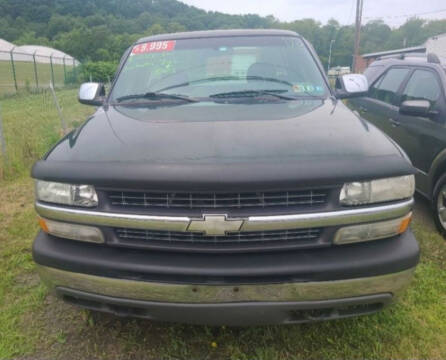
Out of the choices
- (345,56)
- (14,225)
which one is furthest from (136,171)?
(345,56)

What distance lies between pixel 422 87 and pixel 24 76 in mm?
27103

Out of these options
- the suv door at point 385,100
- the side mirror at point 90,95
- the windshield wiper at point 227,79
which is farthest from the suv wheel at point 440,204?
the side mirror at point 90,95

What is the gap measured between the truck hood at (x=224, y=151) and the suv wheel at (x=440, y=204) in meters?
1.81

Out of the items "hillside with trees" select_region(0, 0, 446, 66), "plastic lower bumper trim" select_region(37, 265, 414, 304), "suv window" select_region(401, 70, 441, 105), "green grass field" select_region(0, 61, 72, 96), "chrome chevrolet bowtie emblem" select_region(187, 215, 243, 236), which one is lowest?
"green grass field" select_region(0, 61, 72, 96)

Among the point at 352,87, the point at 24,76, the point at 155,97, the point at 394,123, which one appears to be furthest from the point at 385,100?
the point at 24,76

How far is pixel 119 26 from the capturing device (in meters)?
62.6

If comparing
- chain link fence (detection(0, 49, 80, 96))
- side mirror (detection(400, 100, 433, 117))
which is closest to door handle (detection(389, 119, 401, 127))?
→ side mirror (detection(400, 100, 433, 117))

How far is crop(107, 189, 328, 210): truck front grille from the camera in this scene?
177 cm

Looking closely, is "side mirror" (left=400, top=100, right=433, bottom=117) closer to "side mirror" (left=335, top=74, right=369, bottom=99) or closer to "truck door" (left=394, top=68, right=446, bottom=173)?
"truck door" (left=394, top=68, right=446, bottom=173)

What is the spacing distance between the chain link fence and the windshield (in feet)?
64.7

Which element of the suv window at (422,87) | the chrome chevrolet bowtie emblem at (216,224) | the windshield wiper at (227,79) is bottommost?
the chrome chevrolet bowtie emblem at (216,224)

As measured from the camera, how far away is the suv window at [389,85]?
4971 mm

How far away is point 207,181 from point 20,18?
79.0 metres

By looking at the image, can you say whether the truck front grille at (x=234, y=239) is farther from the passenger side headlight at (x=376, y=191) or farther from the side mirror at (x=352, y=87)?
the side mirror at (x=352, y=87)
